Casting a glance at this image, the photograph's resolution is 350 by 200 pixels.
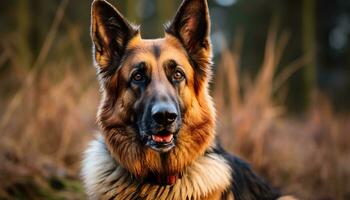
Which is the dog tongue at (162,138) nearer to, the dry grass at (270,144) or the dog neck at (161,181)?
the dog neck at (161,181)

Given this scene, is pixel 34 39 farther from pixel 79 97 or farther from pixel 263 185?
pixel 263 185

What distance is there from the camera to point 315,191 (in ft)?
21.7

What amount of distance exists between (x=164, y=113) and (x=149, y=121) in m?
0.19

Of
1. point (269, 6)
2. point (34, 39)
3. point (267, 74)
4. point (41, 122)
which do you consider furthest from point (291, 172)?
point (269, 6)

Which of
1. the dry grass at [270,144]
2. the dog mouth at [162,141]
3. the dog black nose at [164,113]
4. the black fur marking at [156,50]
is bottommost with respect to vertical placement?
the dry grass at [270,144]

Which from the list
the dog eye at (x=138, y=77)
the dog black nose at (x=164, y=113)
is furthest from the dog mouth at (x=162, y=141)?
the dog eye at (x=138, y=77)

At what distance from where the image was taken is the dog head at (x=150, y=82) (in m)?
4.09

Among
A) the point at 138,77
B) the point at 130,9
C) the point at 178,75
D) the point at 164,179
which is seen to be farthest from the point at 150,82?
the point at 130,9

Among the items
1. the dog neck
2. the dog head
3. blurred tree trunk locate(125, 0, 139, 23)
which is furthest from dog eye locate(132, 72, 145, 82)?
blurred tree trunk locate(125, 0, 139, 23)

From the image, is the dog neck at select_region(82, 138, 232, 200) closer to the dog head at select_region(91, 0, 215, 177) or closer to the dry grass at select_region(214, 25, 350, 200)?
the dog head at select_region(91, 0, 215, 177)

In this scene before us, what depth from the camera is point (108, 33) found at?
427 centimetres

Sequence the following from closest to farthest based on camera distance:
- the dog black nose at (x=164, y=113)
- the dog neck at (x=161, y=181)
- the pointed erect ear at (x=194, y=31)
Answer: the dog black nose at (x=164, y=113) < the dog neck at (x=161, y=181) < the pointed erect ear at (x=194, y=31)

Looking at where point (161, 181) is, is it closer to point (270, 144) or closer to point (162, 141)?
point (162, 141)

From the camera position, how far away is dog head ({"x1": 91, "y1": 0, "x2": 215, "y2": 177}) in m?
4.09
